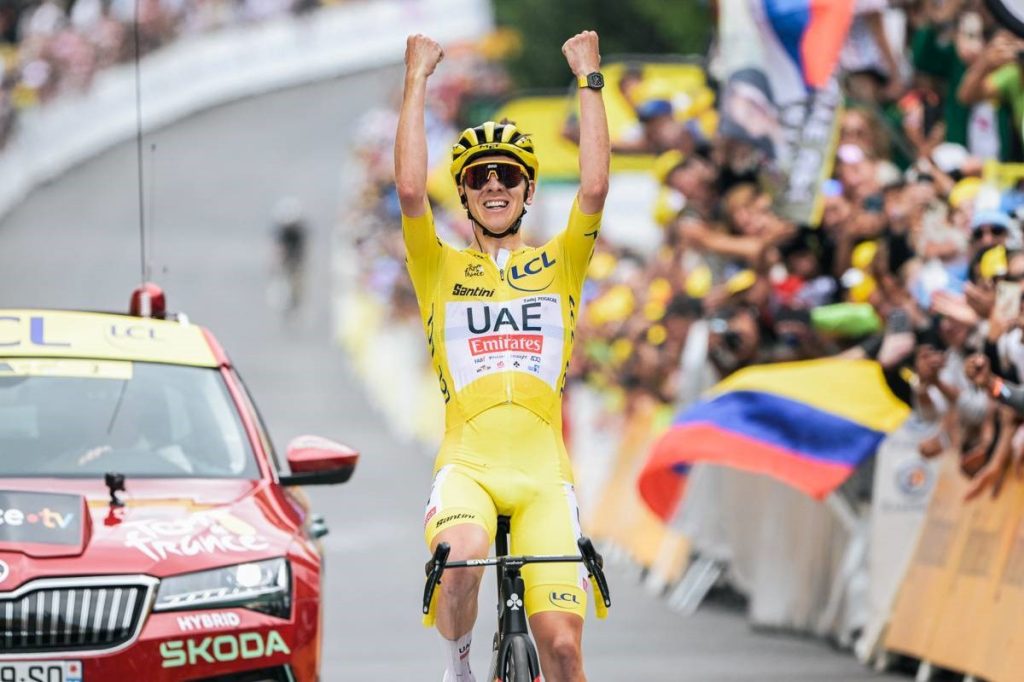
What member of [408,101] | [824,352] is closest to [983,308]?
[824,352]

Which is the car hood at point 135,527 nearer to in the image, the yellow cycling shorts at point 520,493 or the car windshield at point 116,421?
the car windshield at point 116,421

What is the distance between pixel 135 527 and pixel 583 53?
2310 millimetres

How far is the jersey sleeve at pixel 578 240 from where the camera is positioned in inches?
304

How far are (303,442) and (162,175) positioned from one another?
4918 centimetres

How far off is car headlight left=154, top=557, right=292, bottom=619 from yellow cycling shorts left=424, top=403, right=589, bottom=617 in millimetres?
Result: 819

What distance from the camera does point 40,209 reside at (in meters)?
50.8

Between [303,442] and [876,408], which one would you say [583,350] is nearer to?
[876,408]

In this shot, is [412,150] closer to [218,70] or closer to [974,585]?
[974,585]

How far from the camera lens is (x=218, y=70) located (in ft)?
226

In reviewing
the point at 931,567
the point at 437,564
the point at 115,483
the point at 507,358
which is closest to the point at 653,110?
the point at 931,567

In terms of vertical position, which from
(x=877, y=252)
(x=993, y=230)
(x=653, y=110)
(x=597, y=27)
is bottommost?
(x=993, y=230)

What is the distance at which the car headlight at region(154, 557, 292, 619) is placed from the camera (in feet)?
26.1

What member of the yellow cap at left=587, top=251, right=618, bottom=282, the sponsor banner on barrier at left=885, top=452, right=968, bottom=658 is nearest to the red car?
the sponsor banner on barrier at left=885, top=452, right=968, bottom=658

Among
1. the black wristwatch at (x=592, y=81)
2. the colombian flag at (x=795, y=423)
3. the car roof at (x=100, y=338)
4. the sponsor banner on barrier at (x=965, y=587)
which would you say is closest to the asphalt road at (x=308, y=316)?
the car roof at (x=100, y=338)
